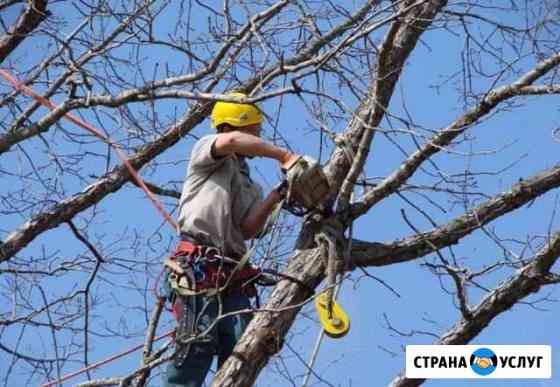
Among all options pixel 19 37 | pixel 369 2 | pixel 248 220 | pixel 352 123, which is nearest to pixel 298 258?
pixel 248 220

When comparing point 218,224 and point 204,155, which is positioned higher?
point 204,155

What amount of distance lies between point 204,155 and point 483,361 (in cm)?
180

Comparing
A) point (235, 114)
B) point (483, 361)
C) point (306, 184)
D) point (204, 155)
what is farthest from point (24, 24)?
point (483, 361)

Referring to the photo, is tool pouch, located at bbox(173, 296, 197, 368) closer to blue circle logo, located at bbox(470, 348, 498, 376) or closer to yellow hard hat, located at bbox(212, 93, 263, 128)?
yellow hard hat, located at bbox(212, 93, 263, 128)

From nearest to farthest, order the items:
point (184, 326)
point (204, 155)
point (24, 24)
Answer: point (184, 326)
point (204, 155)
point (24, 24)

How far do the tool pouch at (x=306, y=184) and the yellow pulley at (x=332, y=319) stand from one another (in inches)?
18.2

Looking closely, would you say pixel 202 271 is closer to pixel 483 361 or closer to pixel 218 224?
pixel 218 224

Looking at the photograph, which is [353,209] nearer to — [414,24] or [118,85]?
[414,24]

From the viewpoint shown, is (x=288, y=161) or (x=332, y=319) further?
(x=288, y=161)

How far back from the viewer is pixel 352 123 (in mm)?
4844

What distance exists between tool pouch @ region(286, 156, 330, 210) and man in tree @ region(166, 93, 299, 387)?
6 centimetres

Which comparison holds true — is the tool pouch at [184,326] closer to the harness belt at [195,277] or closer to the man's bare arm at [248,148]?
the harness belt at [195,277]

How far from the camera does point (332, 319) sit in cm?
427

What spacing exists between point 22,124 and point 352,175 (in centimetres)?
251
